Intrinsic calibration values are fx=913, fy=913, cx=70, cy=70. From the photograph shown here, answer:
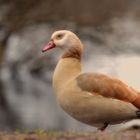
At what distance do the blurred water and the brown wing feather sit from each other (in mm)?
8301

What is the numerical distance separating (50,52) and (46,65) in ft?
1.65

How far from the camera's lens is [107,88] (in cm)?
766

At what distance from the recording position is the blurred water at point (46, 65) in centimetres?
1769

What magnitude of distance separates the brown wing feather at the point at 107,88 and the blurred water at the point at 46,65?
8.30m

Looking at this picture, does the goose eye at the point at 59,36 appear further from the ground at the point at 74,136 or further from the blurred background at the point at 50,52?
the blurred background at the point at 50,52

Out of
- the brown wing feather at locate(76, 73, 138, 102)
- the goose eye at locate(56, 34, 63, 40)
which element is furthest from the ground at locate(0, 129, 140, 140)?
the goose eye at locate(56, 34, 63, 40)

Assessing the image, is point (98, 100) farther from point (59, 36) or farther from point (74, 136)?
point (59, 36)

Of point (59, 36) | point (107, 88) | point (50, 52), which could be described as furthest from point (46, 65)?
point (107, 88)

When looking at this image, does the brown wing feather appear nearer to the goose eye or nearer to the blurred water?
the goose eye

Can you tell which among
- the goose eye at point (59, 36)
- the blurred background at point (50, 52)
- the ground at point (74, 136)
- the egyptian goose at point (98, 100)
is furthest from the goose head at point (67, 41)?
the blurred background at point (50, 52)

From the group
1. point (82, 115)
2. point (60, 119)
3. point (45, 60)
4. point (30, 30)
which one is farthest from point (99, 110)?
point (30, 30)

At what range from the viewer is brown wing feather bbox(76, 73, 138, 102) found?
7656mm

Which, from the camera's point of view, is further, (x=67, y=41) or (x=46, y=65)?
(x=46, y=65)

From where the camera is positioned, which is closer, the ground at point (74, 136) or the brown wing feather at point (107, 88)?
the ground at point (74, 136)
